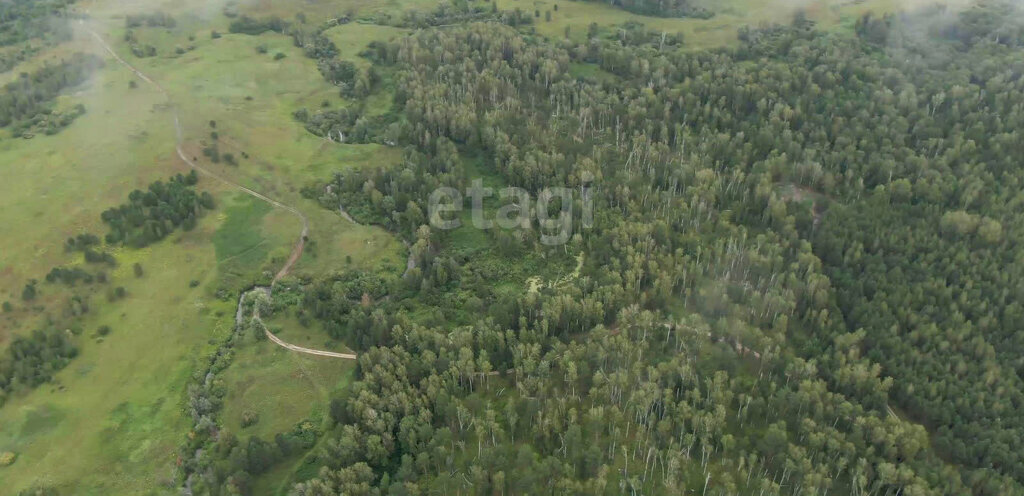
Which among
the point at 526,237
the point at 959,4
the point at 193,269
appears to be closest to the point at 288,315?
the point at 193,269

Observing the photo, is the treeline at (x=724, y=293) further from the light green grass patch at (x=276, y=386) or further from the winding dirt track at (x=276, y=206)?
the winding dirt track at (x=276, y=206)

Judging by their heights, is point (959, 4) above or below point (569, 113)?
above

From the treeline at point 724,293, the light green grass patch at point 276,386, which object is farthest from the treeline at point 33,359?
the treeline at point 724,293

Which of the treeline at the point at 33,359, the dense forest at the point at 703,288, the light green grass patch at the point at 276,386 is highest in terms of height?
the dense forest at the point at 703,288

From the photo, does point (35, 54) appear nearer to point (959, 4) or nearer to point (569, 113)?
point (569, 113)

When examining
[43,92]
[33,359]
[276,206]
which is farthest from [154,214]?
[43,92]

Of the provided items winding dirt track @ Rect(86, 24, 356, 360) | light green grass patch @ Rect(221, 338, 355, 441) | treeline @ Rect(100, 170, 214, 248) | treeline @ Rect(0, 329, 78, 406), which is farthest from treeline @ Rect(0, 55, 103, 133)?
light green grass patch @ Rect(221, 338, 355, 441)
